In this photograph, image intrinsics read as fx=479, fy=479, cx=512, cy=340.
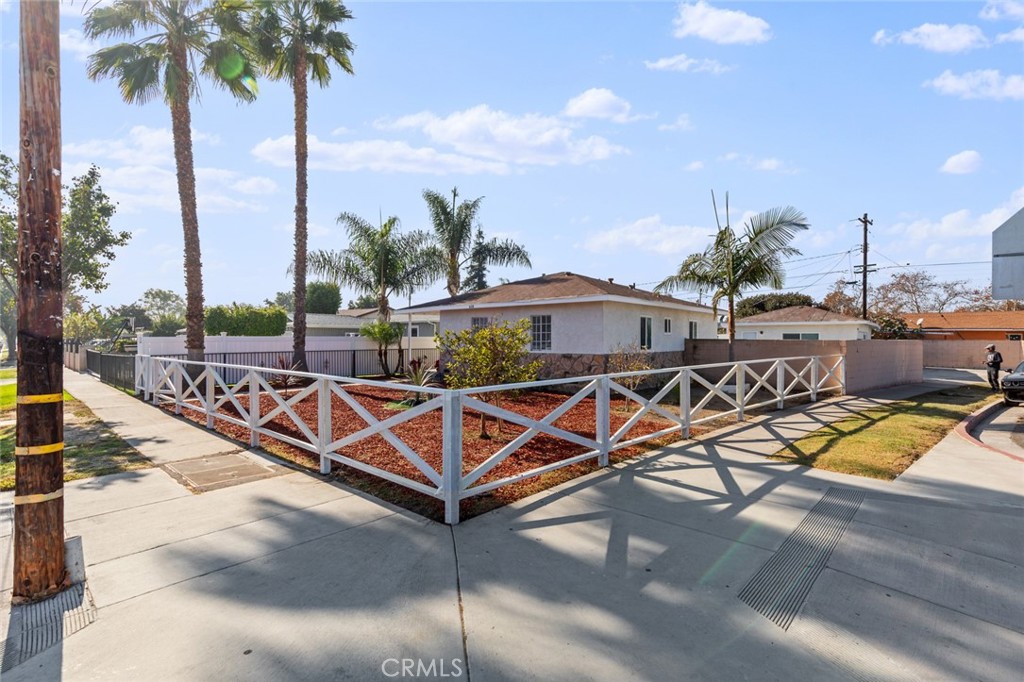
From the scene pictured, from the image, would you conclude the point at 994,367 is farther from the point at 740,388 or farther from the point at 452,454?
the point at 452,454

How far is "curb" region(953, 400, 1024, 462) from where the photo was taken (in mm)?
7315

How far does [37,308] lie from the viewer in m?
3.19

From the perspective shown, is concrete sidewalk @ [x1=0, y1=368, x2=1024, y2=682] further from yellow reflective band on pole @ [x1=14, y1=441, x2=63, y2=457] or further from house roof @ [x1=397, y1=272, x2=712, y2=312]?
house roof @ [x1=397, y1=272, x2=712, y2=312]

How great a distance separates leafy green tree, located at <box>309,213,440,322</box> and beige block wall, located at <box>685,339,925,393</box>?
12454 millimetres

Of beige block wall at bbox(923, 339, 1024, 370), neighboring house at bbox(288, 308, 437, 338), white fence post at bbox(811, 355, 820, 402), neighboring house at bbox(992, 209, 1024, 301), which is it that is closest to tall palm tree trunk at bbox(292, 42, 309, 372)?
neighboring house at bbox(288, 308, 437, 338)

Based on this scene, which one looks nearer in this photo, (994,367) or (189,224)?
(189,224)

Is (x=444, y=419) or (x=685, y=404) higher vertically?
(x=444, y=419)

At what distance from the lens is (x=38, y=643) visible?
8.92 ft

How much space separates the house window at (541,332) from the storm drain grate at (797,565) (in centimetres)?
1087

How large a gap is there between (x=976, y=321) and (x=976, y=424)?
106ft

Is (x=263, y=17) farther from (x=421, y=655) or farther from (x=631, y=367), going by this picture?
(x=421, y=655)

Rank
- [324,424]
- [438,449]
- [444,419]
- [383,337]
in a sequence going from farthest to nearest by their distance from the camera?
[383,337] → [438,449] → [324,424] → [444,419]

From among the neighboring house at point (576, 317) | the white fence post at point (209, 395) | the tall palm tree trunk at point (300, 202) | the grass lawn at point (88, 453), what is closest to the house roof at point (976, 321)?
the neighboring house at point (576, 317)

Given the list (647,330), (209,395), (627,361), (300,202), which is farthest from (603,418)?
(300,202)
